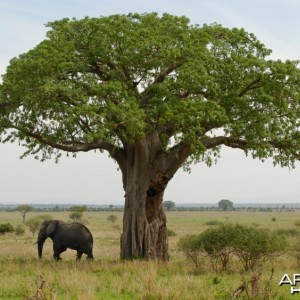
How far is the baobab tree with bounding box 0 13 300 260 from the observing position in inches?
691

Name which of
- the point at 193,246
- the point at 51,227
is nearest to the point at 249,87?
the point at 193,246

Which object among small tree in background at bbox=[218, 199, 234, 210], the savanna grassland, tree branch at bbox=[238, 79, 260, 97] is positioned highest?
tree branch at bbox=[238, 79, 260, 97]

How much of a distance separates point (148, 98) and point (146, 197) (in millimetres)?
3786

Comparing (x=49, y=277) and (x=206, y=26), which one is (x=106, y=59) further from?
(x=49, y=277)

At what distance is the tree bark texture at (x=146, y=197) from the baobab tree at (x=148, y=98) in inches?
1.6

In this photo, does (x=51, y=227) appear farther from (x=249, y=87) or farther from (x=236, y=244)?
(x=249, y=87)

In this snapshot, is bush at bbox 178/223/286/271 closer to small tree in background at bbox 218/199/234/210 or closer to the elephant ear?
the elephant ear

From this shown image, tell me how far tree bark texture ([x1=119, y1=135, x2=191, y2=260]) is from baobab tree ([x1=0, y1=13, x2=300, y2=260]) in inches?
1.6

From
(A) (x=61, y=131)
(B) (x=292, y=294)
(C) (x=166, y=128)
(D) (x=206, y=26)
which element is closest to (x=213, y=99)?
(C) (x=166, y=128)

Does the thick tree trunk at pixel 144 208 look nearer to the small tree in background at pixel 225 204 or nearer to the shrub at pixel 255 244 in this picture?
the shrub at pixel 255 244

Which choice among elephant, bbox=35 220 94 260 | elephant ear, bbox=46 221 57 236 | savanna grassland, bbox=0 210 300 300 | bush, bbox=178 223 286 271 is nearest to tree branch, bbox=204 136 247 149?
bush, bbox=178 223 286 271

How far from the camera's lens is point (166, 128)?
20.2m

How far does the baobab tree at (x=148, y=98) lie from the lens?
691 inches

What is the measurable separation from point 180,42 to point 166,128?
126 inches
